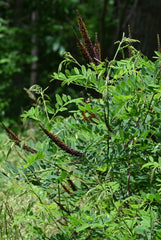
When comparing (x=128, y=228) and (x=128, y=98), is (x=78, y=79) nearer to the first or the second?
(x=128, y=98)

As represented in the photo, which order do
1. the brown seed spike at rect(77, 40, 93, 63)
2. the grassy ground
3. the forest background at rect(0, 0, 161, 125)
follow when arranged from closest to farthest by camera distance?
the grassy ground → the brown seed spike at rect(77, 40, 93, 63) → the forest background at rect(0, 0, 161, 125)

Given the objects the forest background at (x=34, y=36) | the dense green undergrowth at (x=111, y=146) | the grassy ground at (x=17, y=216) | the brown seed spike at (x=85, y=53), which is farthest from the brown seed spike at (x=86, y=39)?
the forest background at (x=34, y=36)

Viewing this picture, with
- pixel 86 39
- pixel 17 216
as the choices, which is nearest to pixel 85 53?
pixel 86 39

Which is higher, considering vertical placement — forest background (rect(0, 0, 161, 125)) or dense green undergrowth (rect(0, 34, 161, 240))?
forest background (rect(0, 0, 161, 125))

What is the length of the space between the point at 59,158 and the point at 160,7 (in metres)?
7.29

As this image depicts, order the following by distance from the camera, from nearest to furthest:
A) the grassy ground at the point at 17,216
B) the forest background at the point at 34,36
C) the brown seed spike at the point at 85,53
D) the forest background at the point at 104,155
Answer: the forest background at the point at 104,155
the grassy ground at the point at 17,216
the brown seed spike at the point at 85,53
the forest background at the point at 34,36

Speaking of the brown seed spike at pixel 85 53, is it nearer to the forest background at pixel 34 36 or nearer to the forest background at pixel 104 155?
the forest background at pixel 104 155

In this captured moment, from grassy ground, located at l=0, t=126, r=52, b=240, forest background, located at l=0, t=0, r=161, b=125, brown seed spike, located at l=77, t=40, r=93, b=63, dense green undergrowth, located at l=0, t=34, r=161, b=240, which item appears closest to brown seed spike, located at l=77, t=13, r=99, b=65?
brown seed spike, located at l=77, t=40, r=93, b=63

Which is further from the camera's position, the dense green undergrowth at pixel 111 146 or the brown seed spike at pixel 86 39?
the brown seed spike at pixel 86 39

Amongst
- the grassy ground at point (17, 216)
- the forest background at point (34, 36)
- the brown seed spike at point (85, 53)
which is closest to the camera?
the grassy ground at point (17, 216)

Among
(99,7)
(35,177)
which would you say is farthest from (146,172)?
(99,7)

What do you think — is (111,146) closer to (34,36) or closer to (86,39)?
(86,39)

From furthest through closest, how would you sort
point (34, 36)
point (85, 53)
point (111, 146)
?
point (34, 36)
point (85, 53)
point (111, 146)

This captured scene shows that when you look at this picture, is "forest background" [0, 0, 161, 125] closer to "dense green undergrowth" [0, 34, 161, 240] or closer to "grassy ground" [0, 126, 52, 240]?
"grassy ground" [0, 126, 52, 240]
